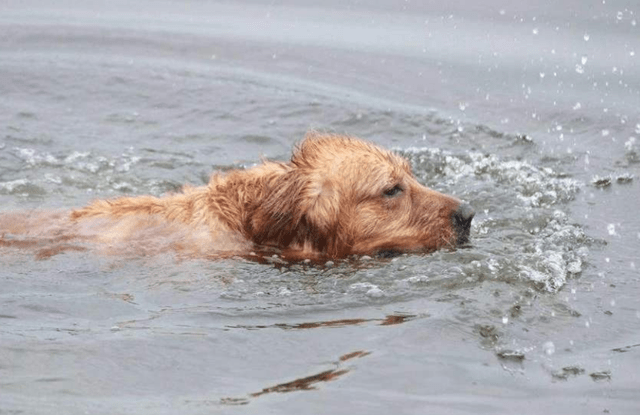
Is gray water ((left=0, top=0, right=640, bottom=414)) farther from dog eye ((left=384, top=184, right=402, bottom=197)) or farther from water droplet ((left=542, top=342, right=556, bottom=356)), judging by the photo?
dog eye ((left=384, top=184, right=402, bottom=197))

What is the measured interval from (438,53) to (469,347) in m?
8.06

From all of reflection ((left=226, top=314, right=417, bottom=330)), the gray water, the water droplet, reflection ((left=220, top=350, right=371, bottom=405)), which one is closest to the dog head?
the gray water

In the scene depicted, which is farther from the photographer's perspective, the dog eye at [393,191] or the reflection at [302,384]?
the dog eye at [393,191]

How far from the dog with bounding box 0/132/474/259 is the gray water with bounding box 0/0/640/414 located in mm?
189

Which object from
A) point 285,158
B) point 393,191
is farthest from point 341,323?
point 285,158

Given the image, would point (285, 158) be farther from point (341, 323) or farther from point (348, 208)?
point (341, 323)

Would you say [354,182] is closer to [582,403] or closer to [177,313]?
[177,313]

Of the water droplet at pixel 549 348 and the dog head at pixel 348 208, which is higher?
the dog head at pixel 348 208

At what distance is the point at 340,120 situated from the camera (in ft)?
42.8

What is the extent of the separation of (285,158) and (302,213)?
3.43m

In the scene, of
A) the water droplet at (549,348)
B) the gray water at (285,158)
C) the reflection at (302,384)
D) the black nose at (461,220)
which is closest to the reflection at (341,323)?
the gray water at (285,158)

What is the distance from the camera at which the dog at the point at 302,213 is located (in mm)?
8773

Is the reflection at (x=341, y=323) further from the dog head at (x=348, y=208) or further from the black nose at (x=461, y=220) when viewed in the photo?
the black nose at (x=461, y=220)

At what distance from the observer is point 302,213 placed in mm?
8781
